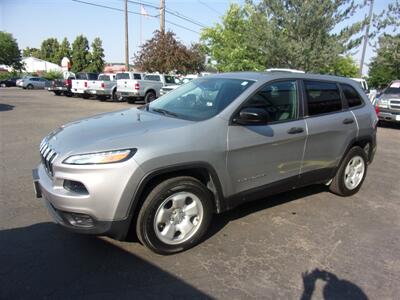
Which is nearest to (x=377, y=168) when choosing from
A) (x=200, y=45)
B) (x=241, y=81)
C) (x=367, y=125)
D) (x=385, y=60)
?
(x=367, y=125)

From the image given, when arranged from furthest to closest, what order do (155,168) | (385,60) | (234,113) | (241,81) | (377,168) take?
1. (385,60)
2. (377,168)
3. (241,81)
4. (234,113)
5. (155,168)

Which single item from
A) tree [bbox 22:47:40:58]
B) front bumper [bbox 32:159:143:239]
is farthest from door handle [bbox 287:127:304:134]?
tree [bbox 22:47:40:58]

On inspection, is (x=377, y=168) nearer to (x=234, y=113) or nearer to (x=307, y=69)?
(x=234, y=113)

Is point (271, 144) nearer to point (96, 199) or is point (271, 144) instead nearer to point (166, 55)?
point (96, 199)

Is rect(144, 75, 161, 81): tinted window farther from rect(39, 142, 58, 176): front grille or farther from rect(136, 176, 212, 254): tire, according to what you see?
rect(136, 176, 212, 254): tire

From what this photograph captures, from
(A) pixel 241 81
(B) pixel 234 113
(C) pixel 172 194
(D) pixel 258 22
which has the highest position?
(D) pixel 258 22

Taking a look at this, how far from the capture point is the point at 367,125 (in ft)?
17.7

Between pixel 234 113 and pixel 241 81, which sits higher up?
pixel 241 81

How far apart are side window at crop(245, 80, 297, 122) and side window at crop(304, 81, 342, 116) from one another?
27 cm

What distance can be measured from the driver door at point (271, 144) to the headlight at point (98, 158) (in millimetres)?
1106

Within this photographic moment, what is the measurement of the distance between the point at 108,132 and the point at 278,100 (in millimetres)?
1994

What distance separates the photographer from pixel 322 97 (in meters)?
4.83

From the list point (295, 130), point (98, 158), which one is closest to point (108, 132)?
point (98, 158)

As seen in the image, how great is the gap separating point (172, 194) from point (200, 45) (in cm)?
2951
